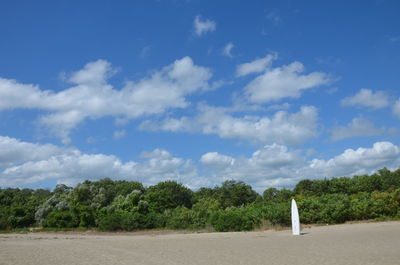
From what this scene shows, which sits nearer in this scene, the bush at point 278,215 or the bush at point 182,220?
the bush at point 278,215

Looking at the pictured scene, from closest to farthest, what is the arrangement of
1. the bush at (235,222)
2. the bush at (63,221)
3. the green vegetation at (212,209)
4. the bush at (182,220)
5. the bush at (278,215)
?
the bush at (235,222) < the bush at (278,215) < the green vegetation at (212,209) < the bush at (182,220) < the bush at (63,221)

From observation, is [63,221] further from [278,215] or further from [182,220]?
[278,215]

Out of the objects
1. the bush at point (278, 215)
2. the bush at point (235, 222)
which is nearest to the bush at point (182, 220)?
the bush at point (235, 222)

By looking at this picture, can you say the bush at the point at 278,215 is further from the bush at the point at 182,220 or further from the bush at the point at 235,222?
the bush at the point at 182,220

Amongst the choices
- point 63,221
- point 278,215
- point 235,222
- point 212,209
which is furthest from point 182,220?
point 63,221

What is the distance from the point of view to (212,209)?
4062 cm

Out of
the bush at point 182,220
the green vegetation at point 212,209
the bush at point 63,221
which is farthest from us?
the bush at point 63,221

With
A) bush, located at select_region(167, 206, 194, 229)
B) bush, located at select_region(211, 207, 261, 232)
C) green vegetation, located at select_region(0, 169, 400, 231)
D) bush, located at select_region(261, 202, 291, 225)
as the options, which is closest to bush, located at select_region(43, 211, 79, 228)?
green vegetation, located at select_region(0, 169, 400, 231)

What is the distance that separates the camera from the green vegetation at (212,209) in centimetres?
2790

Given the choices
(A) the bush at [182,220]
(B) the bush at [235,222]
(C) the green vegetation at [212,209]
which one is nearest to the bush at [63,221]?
(C) the green vegetation at [212,209]

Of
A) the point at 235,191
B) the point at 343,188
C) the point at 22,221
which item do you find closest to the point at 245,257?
the point at 22,221

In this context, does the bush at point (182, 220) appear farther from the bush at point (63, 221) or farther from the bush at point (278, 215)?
the bush at point (63, 221)

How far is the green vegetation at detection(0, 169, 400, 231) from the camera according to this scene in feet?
91.6

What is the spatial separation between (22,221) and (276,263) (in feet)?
121
